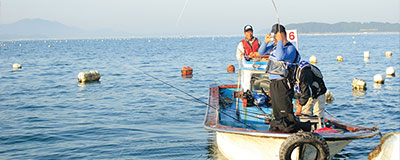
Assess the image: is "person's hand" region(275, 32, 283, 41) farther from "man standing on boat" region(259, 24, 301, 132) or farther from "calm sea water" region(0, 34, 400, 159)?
"calm sea water" region(0, 34, 400, 159)

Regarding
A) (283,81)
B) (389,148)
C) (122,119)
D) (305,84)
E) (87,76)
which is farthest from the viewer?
(87,76)

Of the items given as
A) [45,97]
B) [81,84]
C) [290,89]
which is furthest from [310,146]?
[81,84]

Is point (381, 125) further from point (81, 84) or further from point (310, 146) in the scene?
point (81, 84)

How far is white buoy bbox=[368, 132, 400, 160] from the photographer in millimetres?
6309

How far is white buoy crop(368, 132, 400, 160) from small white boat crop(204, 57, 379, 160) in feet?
1.88

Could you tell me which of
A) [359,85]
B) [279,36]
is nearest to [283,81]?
[279,36]

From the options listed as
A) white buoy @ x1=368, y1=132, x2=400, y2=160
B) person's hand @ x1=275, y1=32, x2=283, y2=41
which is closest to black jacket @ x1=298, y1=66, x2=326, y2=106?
person's hand @ x1=275, y1=32, x2=283, y2=41

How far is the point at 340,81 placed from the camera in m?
25.4

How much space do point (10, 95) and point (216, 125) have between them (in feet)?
53.8

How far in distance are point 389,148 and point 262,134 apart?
2.10 metres

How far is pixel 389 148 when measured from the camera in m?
6.44

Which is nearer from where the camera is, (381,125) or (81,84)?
(381,125)

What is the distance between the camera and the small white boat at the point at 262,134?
679 cm

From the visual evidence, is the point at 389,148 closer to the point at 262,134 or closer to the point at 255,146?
the point at 262,134
